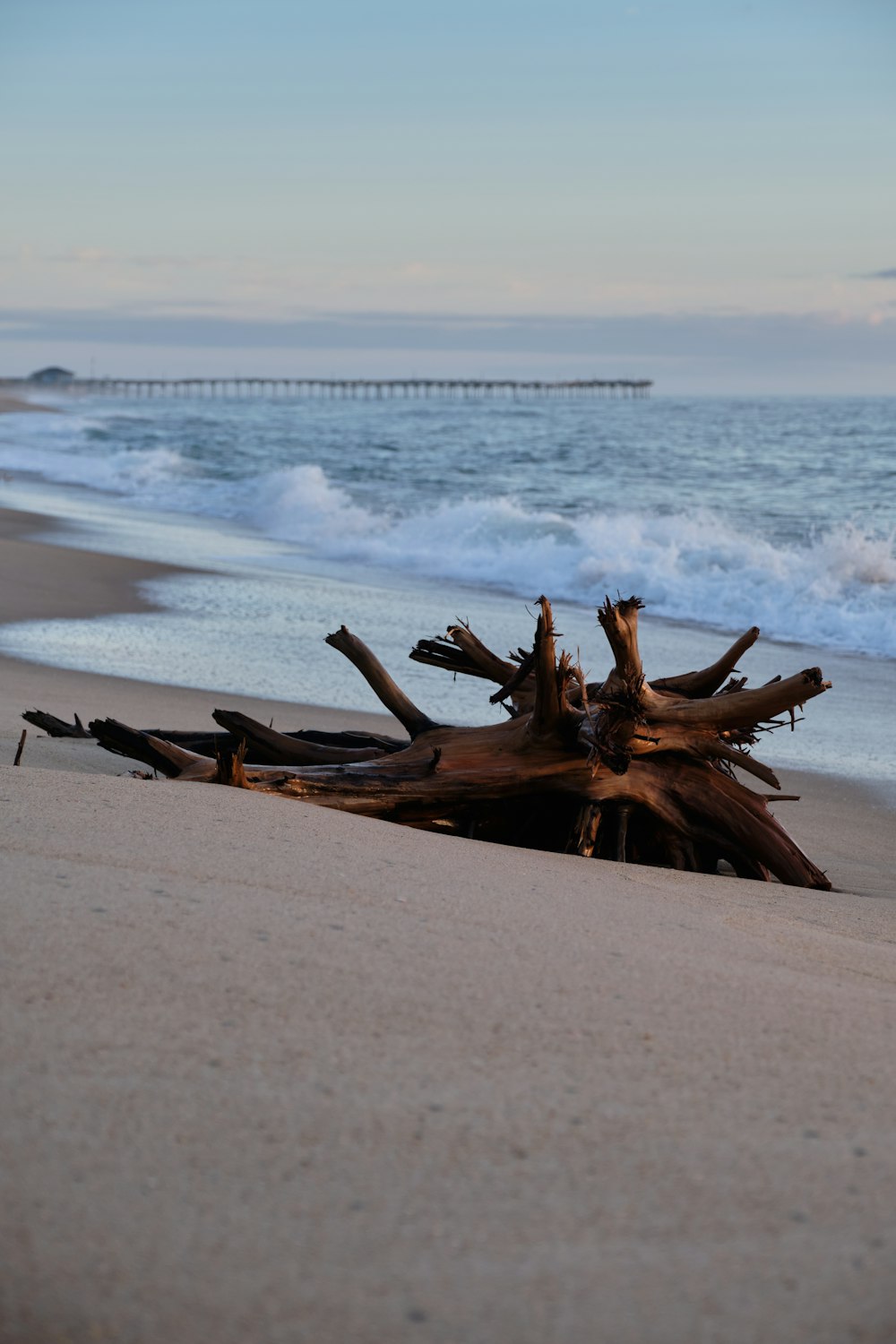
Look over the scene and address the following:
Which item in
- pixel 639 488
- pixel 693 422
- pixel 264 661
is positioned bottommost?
pixel 264 661

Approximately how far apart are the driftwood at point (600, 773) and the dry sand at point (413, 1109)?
83 centimetres

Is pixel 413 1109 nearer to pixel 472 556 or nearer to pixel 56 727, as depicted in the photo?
pixel 56 727

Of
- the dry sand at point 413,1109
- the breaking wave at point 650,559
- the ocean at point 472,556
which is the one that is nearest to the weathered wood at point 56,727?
the ocean at point 472,556

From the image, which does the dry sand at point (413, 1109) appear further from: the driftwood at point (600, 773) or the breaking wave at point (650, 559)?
the breaking wave at point (650, 559)

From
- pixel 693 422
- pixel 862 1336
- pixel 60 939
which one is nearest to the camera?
pixel 862 1336

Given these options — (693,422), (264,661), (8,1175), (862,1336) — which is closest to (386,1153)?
(8,1175)

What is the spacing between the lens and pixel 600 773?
150 inches

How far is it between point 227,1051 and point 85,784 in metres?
1.75

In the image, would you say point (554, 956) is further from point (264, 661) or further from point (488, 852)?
point (264, 661)

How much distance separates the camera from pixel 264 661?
8219mm

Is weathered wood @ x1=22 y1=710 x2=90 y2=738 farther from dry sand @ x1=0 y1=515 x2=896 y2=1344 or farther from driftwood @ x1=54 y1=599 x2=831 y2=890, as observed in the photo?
dry sand @ x1=0 y1=515 x2=896 y2=1344

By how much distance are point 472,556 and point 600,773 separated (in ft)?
39.2

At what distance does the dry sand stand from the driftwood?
0.83 m

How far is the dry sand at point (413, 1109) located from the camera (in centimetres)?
142
